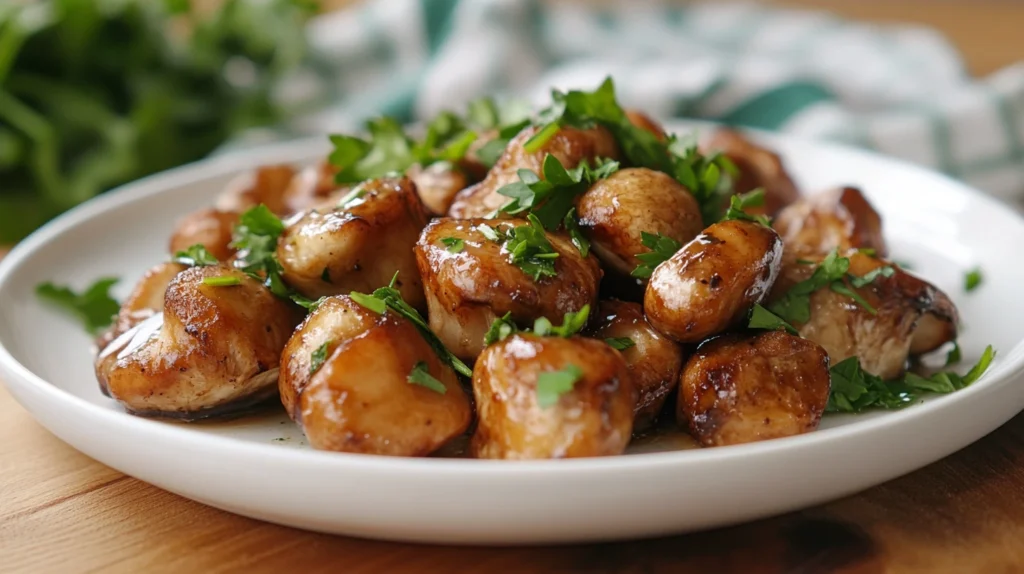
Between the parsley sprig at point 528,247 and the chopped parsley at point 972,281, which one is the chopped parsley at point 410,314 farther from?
the chopped parsley at point 972,281

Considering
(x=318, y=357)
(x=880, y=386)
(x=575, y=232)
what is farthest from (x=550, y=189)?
(x=880, y=386)

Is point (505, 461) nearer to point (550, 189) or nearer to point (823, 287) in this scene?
point (550, 189)

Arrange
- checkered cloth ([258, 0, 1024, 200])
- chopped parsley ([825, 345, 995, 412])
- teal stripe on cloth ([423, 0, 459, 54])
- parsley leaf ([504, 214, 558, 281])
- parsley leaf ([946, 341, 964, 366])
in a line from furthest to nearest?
teal stripe on cloth ([423, 0, 459, 54]), checkered cloth ([258, 0, 1024, 200]), parsley leaf ([946, 341, 964, 366]), chopped parsley ([825, 345, 995, 412]), parsley leaf ([504, 214, 558, 281])

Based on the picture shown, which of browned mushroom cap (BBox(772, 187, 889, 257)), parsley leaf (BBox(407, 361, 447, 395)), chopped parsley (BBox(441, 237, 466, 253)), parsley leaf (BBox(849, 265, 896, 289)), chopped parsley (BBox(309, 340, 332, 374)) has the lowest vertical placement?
browned mushroom cap (BBox(772, 187, 889, 257))

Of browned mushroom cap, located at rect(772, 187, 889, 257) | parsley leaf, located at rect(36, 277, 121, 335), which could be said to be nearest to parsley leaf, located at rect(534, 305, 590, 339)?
browned mushroom cap, located at rect(772, 187, 889, 257)

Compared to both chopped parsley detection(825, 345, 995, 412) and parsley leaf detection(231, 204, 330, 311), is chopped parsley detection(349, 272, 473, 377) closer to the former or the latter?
parsley leaf detection(231, 204, 330, 311)

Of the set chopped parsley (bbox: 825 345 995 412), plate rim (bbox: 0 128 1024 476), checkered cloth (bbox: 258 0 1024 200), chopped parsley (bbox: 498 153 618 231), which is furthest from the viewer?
checkered cloth (bbox: 258 0 1024 200)

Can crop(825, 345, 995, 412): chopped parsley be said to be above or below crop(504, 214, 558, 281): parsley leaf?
below

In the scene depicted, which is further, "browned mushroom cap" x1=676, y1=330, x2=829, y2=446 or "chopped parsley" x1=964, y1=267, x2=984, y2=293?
"chopped parsley" x1=964, y1=267, x2=984, y2=293
